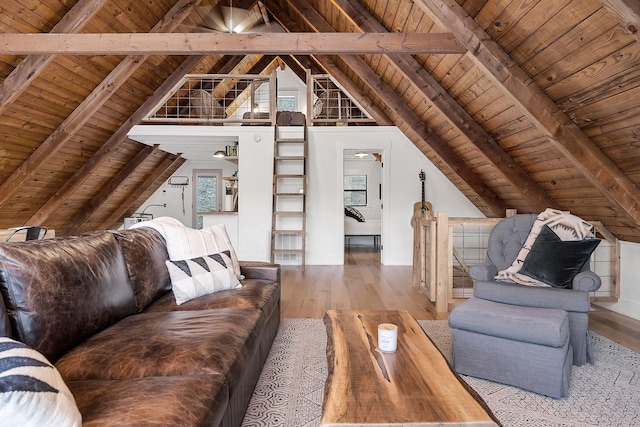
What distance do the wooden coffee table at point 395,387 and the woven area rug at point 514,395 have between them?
1.52ft

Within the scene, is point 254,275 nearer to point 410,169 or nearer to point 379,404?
point 379,404

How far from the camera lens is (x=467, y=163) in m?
4.89

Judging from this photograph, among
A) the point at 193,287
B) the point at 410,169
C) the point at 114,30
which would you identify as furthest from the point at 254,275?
the point at 410,169

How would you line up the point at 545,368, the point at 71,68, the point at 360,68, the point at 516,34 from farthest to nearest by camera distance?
the point at 360,68 → the point at 71,68 → the point at 516,34 → the point at 545,368

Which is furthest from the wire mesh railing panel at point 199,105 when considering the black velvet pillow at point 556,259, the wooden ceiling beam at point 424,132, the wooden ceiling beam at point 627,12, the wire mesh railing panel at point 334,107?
the wooden ceiling beam at point 627,12

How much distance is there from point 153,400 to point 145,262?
4.08ft

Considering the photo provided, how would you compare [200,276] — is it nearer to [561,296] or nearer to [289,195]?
[561,296]

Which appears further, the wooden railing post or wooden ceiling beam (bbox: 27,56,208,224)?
wooden ceiling beam (bbox: 27,56,208,224)

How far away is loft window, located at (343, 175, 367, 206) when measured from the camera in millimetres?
10070

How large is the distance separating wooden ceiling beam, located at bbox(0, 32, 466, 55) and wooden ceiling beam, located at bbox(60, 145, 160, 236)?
3.82m

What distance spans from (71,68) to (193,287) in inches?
135

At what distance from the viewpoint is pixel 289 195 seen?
5.79 meters

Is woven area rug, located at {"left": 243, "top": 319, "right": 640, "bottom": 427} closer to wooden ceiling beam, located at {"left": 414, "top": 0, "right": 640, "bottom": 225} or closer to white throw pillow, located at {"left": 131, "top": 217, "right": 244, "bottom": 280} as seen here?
white throw pillow, located at {"left": 131, "top": 217, "right": 244, "bottom": 280}

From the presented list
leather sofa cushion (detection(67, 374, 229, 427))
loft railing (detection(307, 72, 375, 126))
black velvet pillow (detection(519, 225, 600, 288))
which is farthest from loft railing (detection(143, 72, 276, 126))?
leather sofa cushion (detection(67, 374, 229, 427))
